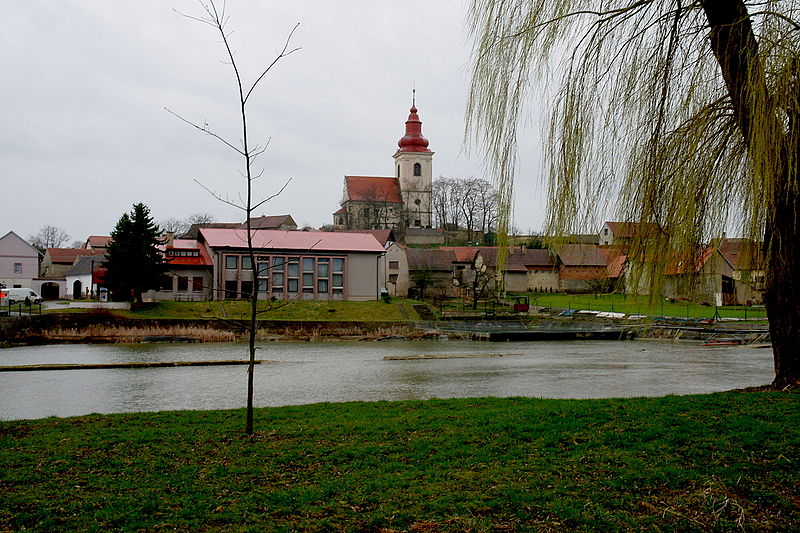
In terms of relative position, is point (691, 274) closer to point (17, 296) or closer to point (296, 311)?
point (296, 311)

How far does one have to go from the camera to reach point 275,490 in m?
5.38

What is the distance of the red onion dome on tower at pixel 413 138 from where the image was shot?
97.8m

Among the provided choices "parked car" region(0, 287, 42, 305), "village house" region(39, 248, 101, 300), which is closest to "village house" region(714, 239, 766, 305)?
"parked car" region(0, 287, 42, 305)

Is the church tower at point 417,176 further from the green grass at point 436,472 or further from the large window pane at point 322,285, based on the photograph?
the green grass at point 436,472

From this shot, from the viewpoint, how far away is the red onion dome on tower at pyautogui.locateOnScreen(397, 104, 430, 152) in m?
97.8

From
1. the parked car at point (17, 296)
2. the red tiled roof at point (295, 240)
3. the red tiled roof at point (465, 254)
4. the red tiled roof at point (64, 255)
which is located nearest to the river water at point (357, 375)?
the red tiled roof at point (295, 240)

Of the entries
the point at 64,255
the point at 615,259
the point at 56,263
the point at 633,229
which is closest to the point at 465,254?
the point at 64,255

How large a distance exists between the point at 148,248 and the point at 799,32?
36798mm

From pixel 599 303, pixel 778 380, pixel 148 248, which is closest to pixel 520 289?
pixel 599 303

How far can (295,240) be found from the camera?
47.8 metres

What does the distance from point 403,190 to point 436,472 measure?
9222cm

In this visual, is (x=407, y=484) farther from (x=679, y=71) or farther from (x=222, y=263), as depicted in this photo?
(x=222, y=263)

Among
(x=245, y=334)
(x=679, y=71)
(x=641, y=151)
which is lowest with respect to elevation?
(x=245, y=334)

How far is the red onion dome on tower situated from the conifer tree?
207 ft
